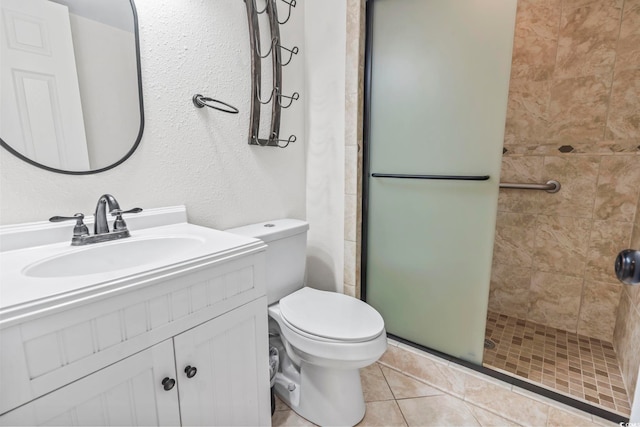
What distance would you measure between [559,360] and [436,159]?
125 cm

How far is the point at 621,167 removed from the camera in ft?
5.20

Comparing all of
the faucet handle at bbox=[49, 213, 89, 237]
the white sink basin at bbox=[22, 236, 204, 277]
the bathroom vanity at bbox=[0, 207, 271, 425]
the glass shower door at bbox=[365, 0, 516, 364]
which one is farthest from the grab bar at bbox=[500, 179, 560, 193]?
the faucet handle at bbox=[49, 213, 89, 237]

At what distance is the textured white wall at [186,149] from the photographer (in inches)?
36.4

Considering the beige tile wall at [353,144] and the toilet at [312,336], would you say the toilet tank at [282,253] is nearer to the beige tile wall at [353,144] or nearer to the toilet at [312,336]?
the toilet at [312,336]

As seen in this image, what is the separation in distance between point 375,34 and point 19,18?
1.33 meters

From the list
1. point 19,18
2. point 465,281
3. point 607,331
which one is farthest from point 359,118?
point 607,331

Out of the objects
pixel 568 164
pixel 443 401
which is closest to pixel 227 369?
pixel 443 401

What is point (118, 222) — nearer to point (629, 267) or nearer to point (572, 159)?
point (629, 267)

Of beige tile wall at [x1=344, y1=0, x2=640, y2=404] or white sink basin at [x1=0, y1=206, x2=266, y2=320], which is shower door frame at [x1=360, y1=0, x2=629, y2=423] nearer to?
beige tile wall at [x1=344, y1=0, x2=640, y2=404]

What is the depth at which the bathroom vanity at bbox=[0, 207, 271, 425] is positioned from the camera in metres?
0.56

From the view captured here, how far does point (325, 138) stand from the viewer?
1639 millimetres

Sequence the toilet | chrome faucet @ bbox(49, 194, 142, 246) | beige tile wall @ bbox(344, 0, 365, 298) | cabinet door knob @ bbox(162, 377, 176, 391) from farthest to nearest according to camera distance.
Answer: beige tile wall @ bbox(344, 0, 365, 298) < the toilet < chrome faucet @ bbox(49, 194, 142, 246) < cabinet door knob @ bbox(162, 377, 176, 391)

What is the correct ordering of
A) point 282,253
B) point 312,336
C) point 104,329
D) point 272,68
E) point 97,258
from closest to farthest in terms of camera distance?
point 104,329 < point 97,258 < point 312,336 < point 282,253 < point 272,68

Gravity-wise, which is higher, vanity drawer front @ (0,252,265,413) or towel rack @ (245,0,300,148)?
towel rack @ (245,0,300,148)
